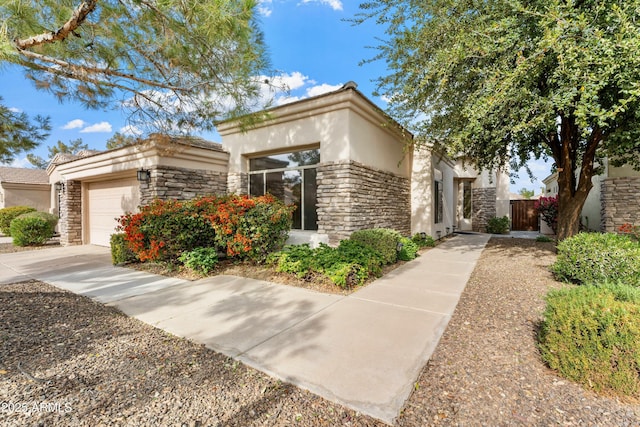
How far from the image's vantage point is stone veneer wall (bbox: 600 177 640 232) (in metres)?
8.10

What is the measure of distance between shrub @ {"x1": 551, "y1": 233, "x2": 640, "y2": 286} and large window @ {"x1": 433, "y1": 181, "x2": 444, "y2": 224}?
5.65 meters

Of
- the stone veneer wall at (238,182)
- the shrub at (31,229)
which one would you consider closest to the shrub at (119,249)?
the stone veneer wall at (238,182)

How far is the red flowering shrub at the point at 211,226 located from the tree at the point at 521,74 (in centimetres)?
438

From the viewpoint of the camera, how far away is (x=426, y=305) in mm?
4133

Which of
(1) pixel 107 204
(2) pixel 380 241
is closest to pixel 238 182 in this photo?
(2) pixel 380 241

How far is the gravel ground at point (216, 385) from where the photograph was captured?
77.4 inches

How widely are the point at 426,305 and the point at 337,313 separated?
1.39 metres

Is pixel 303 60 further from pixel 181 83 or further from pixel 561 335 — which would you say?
pixel 561 335

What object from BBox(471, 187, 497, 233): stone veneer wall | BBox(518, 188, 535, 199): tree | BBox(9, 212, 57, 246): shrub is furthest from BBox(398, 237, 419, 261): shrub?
BBox(518, 188, 535, 199): tree

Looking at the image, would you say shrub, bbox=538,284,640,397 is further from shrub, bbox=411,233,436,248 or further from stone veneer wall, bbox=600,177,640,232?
stone veneer wall, bbox=600,177,640,232

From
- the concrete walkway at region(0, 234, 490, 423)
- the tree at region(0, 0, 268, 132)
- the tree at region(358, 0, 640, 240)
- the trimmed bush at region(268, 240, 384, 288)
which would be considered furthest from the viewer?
the trimmed bush at region(268, 240, 384, 288)

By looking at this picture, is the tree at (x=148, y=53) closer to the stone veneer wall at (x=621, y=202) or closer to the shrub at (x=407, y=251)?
the shrub at (x=407, y=251)

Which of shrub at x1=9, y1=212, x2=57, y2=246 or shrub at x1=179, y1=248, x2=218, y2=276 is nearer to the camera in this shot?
shrub at x1=179, y1=248, x2=218, y2=276

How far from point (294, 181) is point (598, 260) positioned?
648cm
